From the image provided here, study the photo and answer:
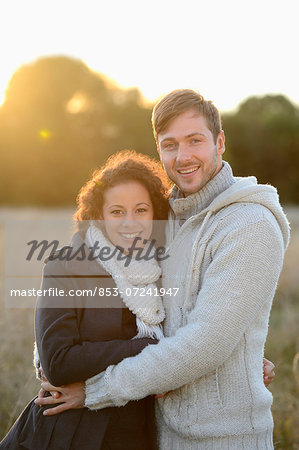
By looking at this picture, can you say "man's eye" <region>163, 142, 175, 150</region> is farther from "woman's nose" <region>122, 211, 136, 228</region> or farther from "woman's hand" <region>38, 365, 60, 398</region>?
"woman's hand" <region>38, 365, 60, 398</region>

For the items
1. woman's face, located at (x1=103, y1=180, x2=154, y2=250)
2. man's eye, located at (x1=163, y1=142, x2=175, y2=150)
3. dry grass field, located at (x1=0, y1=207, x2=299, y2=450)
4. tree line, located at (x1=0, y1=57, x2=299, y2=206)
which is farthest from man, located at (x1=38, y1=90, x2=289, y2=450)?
tree line, located at (x1=0, y1=57, x2=299, y2=206)

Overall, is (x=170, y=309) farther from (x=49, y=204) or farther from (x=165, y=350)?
(x=49, y=204)

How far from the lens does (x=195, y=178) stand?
2641 mm

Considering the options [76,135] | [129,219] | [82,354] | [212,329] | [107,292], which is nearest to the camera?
[212,329]

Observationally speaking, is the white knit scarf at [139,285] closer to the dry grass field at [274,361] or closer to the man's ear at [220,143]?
the man's ear at [220,143]

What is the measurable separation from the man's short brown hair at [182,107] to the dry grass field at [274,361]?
5.57 ft

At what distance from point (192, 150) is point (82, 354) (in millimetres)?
1148

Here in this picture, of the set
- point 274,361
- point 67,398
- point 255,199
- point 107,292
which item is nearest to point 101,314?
point 107,292

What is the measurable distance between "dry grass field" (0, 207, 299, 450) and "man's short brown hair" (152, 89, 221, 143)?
1.70m

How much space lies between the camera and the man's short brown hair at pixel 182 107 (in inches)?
102

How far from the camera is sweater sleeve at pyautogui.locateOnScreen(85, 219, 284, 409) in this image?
215 cm

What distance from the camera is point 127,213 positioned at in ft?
9.03

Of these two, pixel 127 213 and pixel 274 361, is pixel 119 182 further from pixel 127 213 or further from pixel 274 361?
pixel 274 361

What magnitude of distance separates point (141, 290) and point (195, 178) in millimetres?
632
